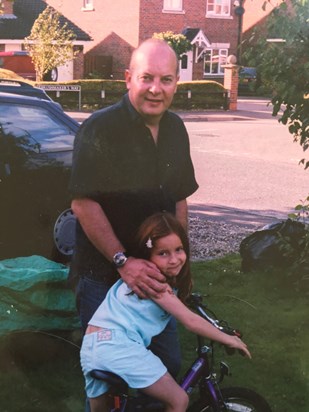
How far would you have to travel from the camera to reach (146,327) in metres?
2.47

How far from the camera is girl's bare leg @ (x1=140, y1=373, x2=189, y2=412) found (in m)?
2.42

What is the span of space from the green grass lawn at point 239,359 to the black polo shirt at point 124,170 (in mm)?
1097

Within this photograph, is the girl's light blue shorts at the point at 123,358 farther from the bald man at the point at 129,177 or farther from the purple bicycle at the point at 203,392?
the bald man at the point at 129,177

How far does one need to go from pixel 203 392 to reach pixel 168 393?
0.29 m

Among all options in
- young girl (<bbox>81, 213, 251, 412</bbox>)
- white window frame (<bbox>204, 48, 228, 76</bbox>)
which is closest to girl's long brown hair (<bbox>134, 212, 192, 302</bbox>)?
young girl (<bbox>81, 213, 251, 412</bbox>)

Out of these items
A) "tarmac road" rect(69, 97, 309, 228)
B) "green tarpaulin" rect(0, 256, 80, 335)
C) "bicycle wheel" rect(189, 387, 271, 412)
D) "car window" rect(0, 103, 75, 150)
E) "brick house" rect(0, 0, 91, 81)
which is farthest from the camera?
"tarmac road" rect(69, 97, 309, 228)

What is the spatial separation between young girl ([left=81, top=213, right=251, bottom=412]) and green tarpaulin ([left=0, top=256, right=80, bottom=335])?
110 cm

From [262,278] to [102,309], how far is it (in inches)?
102

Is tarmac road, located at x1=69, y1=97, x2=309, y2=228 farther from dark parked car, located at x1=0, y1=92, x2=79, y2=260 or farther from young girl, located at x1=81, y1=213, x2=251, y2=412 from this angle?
young girl, located at x1=81, y1=213, x2=251, y2=412

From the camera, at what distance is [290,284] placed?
4.82 meters

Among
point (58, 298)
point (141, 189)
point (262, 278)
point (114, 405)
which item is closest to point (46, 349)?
point (58, 298)

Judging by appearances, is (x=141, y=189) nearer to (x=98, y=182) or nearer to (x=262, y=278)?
(x=98, y=182)

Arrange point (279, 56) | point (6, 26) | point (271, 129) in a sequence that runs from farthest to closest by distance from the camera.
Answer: point (271, 129) → point (279, 56) → point (6, 26)

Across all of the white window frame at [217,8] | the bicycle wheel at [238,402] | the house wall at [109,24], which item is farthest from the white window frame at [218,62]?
the bicycle wheel at [238,402]
